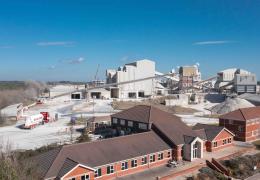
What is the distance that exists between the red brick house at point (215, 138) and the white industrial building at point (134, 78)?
247 feet

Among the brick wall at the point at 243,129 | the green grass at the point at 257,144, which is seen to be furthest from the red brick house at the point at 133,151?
the brick wall at the point at 243,129

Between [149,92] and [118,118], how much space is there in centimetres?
8006

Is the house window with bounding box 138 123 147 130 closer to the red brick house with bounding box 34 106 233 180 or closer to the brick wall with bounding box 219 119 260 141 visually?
the red brick house with bounding box 34 106 233 180

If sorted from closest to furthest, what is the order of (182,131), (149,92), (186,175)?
(186,175) < (182,131) < (149,92)

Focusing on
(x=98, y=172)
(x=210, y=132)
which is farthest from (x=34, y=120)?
(x=210, y=132)

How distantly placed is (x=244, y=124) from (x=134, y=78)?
74520 millimetres

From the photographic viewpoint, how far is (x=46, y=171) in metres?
21.8

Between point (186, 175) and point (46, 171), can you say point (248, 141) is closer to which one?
point (186, 175)

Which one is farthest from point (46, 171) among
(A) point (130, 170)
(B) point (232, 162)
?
(B) point (232, 162)

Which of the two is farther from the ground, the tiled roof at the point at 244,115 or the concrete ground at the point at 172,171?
the tiled roof at the point at 244,115

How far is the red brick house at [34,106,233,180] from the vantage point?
22831mm

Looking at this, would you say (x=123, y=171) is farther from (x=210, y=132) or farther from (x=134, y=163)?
(x=210, y=132)

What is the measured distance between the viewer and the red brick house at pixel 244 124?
39594mm

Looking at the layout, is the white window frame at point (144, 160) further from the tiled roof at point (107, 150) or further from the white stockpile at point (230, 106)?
the white stockpile at point (230, 106)
